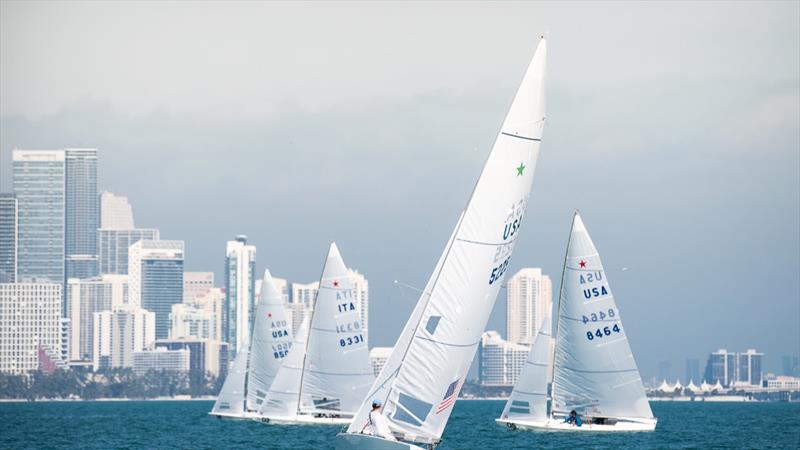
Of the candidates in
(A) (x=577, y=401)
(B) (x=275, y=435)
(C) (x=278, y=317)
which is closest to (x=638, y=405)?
(A) (x=577, y=401)

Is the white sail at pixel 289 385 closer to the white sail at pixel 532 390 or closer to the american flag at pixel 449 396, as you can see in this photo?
the white sail at pixel 532 390

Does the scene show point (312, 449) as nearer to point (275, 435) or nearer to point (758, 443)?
point (275, 435)

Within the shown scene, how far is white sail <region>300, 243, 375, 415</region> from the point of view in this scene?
66.2m

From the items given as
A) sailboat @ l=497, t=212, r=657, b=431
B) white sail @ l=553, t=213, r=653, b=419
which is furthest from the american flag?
white sail @ l=553, t=213, r=653, b=419

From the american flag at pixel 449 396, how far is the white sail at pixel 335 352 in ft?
118

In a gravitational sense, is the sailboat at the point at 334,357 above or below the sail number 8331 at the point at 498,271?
below

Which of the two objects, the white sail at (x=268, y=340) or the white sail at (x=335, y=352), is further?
the white sail at (x=268, y=340)

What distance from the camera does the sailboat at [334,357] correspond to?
66188 millimetres

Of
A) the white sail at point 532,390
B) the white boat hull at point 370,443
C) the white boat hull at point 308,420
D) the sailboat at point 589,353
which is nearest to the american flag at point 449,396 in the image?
the white boat hull at point 370,443

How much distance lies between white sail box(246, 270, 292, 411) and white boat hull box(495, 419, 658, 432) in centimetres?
1463

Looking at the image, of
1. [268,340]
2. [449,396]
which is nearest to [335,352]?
[268,340]

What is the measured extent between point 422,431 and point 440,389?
0.93 meters

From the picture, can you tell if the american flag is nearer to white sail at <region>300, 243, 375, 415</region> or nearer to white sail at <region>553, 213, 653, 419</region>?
white sail at <region>553, 213, 653, 419</region>

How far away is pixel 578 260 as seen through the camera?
61.1 meters
